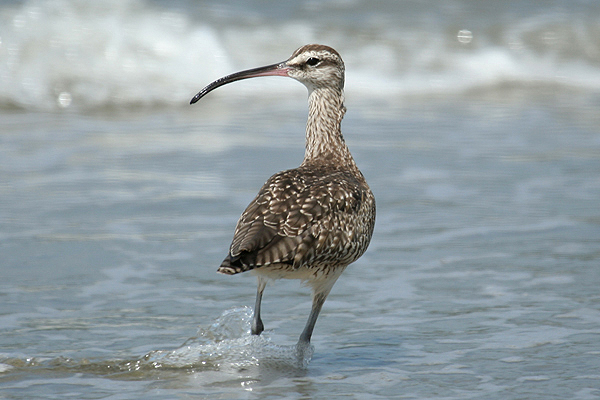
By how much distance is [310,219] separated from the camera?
4930 mm

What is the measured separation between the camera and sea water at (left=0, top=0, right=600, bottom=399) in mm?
5094

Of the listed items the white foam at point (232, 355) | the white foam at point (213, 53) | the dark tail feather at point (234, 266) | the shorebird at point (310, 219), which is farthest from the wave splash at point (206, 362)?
the white foam at point (213, 53)

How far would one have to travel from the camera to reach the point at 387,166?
30.4ft

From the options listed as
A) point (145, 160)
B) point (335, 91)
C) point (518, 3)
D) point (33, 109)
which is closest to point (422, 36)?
point (518, 3)

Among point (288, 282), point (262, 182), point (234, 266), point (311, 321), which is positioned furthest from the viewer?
point (262, 182)

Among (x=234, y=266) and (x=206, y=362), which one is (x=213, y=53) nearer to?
(x=206, y=362)

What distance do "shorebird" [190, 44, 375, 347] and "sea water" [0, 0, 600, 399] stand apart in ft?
1.50

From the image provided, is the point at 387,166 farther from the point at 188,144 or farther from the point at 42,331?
the point at 42,331

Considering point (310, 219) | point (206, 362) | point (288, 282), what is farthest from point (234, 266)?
point (288, 282)

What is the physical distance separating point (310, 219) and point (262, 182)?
375 centimetres

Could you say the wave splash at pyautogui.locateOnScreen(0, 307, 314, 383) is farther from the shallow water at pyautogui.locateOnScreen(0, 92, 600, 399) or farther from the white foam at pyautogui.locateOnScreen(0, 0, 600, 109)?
the white foam at pyautogui.locateOnScreen(0, 0, 600, 109)

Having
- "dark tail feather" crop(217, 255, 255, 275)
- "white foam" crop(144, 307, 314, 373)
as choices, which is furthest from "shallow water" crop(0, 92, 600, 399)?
"dark tail feather" crop(217, 255, 255, 275)

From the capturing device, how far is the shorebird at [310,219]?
471cm

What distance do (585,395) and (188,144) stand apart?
6234 mm
